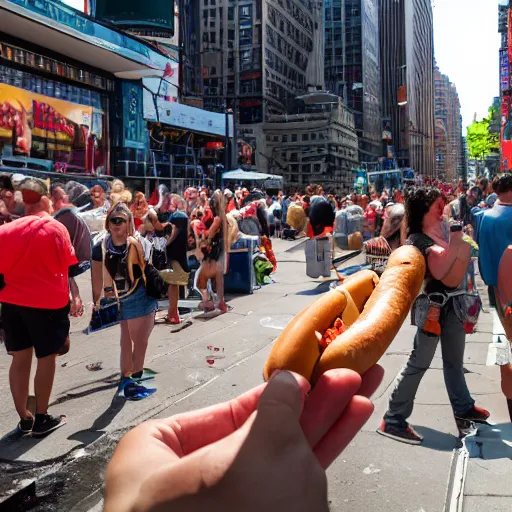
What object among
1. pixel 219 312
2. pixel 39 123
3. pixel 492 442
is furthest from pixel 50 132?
pixel 492 442

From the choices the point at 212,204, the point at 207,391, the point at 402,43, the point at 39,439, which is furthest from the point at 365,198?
the point at 402,43

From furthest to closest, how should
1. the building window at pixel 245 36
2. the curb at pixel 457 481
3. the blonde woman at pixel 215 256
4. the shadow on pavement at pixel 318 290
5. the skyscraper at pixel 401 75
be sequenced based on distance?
the skyscraper at pixel 401 75 < the building window at pixel 245 36 < the shadow on pavement at pixel 318 290 < the blonde woman at pixel 215 256 < the curb at pixel 457 481

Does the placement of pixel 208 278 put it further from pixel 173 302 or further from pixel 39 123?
pixel 39 123

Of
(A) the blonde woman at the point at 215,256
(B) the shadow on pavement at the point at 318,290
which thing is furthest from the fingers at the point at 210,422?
(B) the shadow on pavement at the point at 318,290

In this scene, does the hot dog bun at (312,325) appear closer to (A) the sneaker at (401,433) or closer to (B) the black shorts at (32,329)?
(A) the sneaker at (401,433)

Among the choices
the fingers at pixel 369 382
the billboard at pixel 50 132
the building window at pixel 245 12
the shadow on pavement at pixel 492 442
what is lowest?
the shadow on pavement at pixel 492 442

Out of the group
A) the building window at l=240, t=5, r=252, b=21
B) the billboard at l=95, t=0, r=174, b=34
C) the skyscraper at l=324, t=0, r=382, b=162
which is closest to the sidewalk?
the billboard at l=95, t=0, r=174, b=34

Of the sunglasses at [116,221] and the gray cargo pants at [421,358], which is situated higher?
the sunglasses at [116,221]
